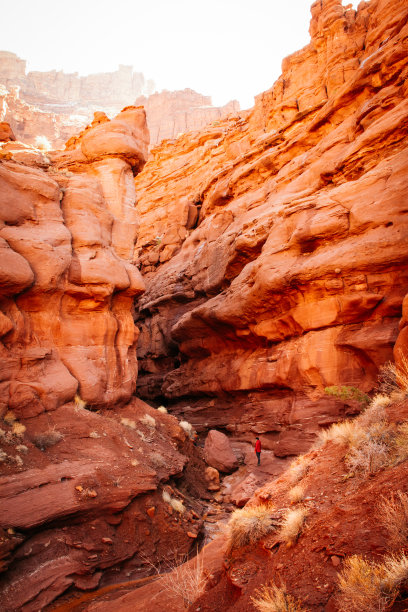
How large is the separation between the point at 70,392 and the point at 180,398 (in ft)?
43.3

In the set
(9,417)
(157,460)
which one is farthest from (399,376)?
(9,417)

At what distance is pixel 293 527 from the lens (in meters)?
4.70

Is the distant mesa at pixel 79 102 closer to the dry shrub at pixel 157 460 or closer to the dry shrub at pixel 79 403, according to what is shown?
the dry shrub at pixel 79 403

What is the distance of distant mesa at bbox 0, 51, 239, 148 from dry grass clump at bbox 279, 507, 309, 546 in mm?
74413

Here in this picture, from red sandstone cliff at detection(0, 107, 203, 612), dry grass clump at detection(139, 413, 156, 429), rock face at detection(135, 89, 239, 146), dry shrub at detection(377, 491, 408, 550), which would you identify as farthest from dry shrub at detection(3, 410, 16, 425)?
rock face at detection(135, 89, 239, 146)

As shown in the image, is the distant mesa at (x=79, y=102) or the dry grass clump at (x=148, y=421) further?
the distant mesa at (x=79, y=102)

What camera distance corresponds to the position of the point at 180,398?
23906 millimetres

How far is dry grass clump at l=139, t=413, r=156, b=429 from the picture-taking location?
1355 cm

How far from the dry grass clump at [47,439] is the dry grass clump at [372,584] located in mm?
8185

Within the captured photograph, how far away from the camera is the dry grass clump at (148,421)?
1355 cm

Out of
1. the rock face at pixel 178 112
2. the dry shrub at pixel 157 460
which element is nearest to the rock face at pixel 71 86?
the rock face at pixel 178 112

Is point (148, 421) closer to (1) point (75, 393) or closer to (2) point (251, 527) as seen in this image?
(1) point (75, 393)

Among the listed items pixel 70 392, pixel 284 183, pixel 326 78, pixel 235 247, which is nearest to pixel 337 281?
pixel 235 247

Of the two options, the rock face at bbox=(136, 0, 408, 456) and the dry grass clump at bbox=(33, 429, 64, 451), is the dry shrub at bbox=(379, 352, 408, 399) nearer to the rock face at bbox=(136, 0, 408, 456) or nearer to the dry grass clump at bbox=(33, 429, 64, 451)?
the rock face at bbox=(136, 0, 408, 456)
